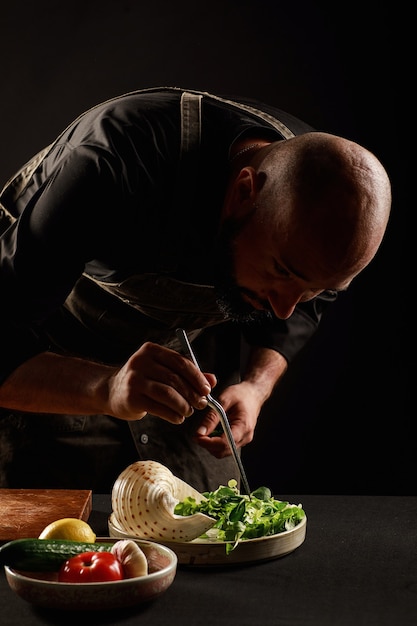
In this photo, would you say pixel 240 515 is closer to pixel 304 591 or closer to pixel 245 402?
pixel 304 591

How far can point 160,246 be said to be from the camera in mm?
2125

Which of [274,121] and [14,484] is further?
[14,484]

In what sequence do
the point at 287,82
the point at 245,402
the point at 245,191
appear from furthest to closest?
the point at 287,82
the point at 245,402
the point at 245,191

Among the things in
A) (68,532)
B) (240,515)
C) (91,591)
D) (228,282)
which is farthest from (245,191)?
(91,591)

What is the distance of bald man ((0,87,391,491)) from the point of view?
6.12 ft

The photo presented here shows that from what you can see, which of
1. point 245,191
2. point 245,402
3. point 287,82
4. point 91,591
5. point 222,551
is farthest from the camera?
point 287,82

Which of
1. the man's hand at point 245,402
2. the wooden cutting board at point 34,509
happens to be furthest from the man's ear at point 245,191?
the wooden cutting board at point 34,509

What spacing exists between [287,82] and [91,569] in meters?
2.29

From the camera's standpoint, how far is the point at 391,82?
3.28 meters

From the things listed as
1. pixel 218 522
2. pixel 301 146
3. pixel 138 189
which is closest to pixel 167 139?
pixel 138 189

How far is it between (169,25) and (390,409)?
5.35 feet

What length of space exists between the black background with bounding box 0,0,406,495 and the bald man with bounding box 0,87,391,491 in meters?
0.98

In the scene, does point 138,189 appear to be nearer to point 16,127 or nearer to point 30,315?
point 30,315

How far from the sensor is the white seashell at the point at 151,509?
5.37ft
